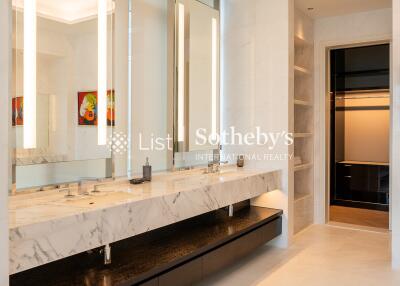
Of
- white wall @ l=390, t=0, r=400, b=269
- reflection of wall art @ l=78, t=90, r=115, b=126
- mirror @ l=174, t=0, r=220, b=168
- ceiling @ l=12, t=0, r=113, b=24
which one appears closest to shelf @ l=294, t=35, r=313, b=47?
mirror @ l=174, t=0, r=220, b=168

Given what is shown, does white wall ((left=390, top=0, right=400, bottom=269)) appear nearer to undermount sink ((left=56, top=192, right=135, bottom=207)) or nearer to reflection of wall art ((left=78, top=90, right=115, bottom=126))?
undermount sink ((left=56, top=192, right=135, bottom=207))

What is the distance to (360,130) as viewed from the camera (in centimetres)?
653

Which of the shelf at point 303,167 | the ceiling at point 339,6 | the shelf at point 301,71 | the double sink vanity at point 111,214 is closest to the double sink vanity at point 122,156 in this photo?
the double sink vanity at point 111,214

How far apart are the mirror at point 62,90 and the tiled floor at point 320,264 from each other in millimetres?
1479

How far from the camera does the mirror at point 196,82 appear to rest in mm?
3736

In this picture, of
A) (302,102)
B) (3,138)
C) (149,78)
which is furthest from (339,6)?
(3,138)

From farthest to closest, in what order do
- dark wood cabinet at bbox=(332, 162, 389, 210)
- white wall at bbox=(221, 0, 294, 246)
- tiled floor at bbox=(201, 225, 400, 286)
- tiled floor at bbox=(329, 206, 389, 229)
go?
1. dark wood cabinet at bbox=(332, 162, 389, 210)
2. tiled floor at bbox=(329, 206, 389, 229)
3. white wall at bbox=(221, 0, 294, 246)
4. tiled floor at bbox=(201, 225, 400, 286)

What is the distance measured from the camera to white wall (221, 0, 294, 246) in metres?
4.06

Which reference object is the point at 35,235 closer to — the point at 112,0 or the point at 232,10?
the point at 112,0

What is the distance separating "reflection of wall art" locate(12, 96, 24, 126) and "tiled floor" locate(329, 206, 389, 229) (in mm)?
4394

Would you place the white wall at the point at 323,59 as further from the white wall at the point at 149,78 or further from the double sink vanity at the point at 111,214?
the white wall at the point at 149,78

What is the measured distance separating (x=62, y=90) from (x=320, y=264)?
271 centimetres

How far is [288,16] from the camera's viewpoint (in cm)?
401

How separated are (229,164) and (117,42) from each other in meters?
1.92
